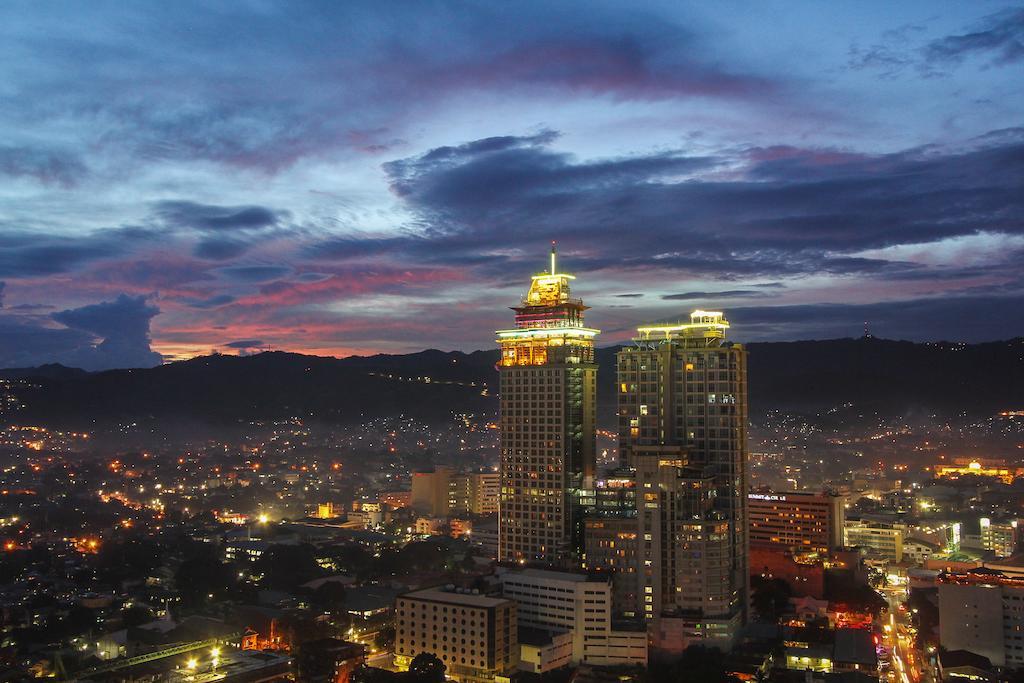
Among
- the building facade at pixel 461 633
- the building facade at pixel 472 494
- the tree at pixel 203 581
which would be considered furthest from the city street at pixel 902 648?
the building facade at pixel 472 494

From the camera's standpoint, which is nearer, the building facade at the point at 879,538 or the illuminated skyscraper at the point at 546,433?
the illuminated skyscraper at the point at 546,433

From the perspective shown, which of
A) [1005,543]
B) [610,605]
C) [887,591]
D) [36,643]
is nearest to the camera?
[610,605]

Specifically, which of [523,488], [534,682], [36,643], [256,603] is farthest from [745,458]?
[36,643]

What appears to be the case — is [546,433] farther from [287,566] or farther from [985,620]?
[287,566]

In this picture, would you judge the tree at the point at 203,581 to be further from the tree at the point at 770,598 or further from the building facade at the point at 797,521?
the building facade at the point at 797,521

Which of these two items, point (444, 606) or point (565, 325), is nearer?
point (444, 606)

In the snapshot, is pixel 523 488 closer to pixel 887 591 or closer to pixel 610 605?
pixel 610 605
